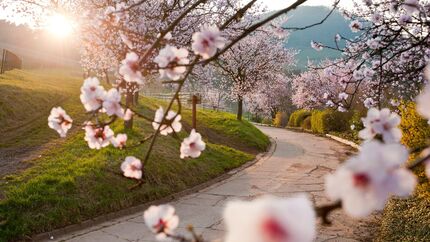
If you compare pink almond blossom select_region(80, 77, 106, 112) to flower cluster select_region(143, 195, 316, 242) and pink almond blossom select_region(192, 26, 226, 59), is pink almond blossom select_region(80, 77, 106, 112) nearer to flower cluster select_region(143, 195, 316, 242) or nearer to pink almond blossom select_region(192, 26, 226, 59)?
pink almond blossom select_region(192, 26, 226, 59)

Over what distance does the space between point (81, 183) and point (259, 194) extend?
4001mm

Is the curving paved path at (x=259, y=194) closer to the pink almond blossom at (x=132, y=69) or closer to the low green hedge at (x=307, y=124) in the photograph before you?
the pink almond blossom at (x=132, y=69)

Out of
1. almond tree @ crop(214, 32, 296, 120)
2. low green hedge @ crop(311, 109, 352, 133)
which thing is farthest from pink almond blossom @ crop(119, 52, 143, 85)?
low green hedge @ crop(311, 109, 352, 133)

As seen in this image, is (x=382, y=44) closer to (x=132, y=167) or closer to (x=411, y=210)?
(x=411, y=210)

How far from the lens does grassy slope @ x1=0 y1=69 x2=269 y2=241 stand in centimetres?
699

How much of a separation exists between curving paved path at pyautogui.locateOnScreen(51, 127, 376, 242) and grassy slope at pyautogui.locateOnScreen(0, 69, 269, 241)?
0.44 meters

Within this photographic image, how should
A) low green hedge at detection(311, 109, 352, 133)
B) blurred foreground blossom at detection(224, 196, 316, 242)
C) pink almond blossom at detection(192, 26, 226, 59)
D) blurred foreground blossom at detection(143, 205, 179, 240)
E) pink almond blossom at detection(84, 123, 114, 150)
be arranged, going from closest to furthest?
1. blurred foreground blossom at detection(224, 196, 316, 242)
2. blurred foreground blossom at detection(143, 205, 179, 240)
3. pink almond blossom at detection(192, 26, 226, 59)
4. pink almond blossom at detection(84, 123, 114, 150)
5. low green hedge at detection(311, 109, 352, 133)

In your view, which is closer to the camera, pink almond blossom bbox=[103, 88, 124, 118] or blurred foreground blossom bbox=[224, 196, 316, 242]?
blurred foreground blossom bbox=[224, 196, 316, 242]

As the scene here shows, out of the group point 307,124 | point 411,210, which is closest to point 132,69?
point 411,210

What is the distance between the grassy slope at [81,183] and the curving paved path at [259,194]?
44 cm

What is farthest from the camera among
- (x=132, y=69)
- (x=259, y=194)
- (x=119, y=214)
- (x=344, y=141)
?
(x=344, y=141)

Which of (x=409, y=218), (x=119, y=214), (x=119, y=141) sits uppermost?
(x=119, y=141)

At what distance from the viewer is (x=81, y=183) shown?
8250 millimetres

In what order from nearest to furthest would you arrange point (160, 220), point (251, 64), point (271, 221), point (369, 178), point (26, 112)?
point (271, 221)
point (369, 178)
point (160, 220)
point (26, 112)
point (251, 64)
